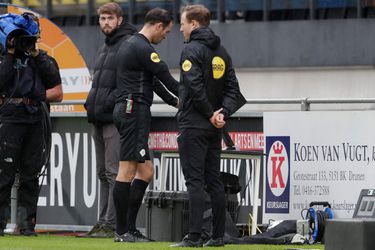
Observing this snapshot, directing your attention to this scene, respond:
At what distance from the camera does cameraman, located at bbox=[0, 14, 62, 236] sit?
14922 mm

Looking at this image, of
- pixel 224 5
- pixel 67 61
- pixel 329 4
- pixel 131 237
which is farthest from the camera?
pixel 224 5

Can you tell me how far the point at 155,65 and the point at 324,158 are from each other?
2.41 metres

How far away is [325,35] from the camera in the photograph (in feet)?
101

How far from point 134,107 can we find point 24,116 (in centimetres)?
177

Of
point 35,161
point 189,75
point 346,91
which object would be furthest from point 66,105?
point 346,91

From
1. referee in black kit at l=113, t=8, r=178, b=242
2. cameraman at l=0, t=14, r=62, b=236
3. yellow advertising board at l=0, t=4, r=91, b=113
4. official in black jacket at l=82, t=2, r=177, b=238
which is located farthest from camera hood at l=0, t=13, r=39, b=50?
yellow advertising board at l=0, t=4, r=91, b=113

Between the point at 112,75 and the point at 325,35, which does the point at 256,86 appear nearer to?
the point at 325,35

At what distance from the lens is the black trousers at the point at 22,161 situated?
14938 mm

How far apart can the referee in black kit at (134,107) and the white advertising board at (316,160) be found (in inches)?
77.9

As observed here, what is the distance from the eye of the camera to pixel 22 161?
15125 millimetres

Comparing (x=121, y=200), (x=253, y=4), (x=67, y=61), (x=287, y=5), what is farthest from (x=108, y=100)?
(x=253, y=4)

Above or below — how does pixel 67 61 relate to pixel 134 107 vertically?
above

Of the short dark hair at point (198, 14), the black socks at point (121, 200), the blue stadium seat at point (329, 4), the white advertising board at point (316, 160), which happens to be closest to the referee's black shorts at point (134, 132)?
the black socks at point (121, 200)

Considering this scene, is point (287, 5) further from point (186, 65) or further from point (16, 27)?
point (186, 65)
